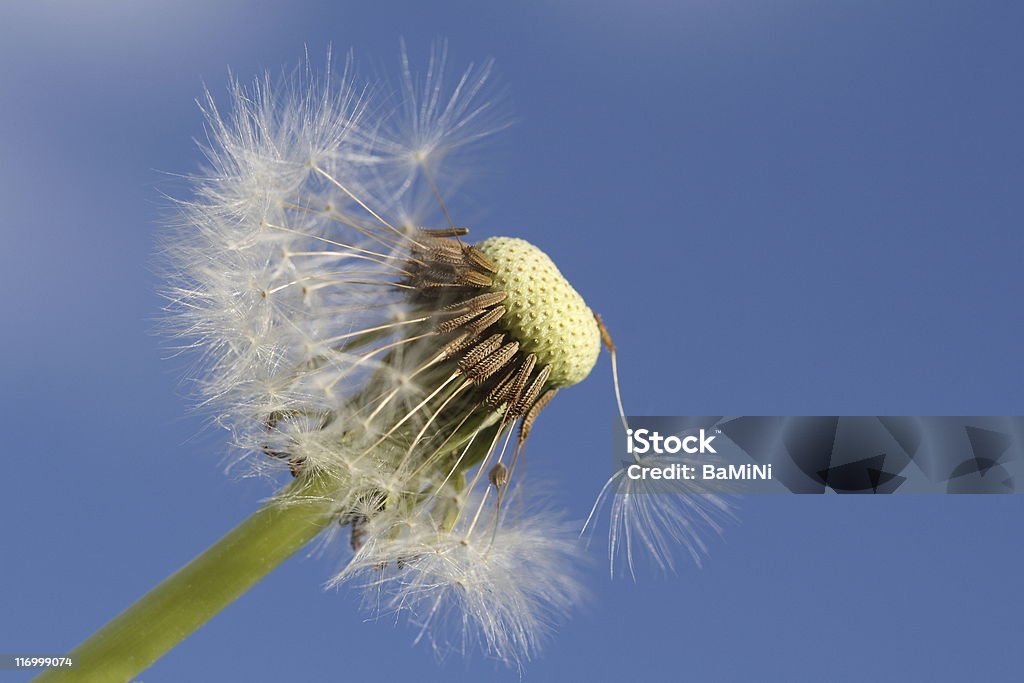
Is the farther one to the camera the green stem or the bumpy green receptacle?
the bumpy green receptacle

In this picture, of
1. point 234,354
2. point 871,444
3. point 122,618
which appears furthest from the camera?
point 871,444

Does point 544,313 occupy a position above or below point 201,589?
above

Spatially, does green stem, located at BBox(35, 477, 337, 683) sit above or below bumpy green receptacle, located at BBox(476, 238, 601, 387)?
below

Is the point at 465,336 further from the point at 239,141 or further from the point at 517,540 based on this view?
the point at 239,141

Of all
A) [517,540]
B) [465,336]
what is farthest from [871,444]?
[465,336]
